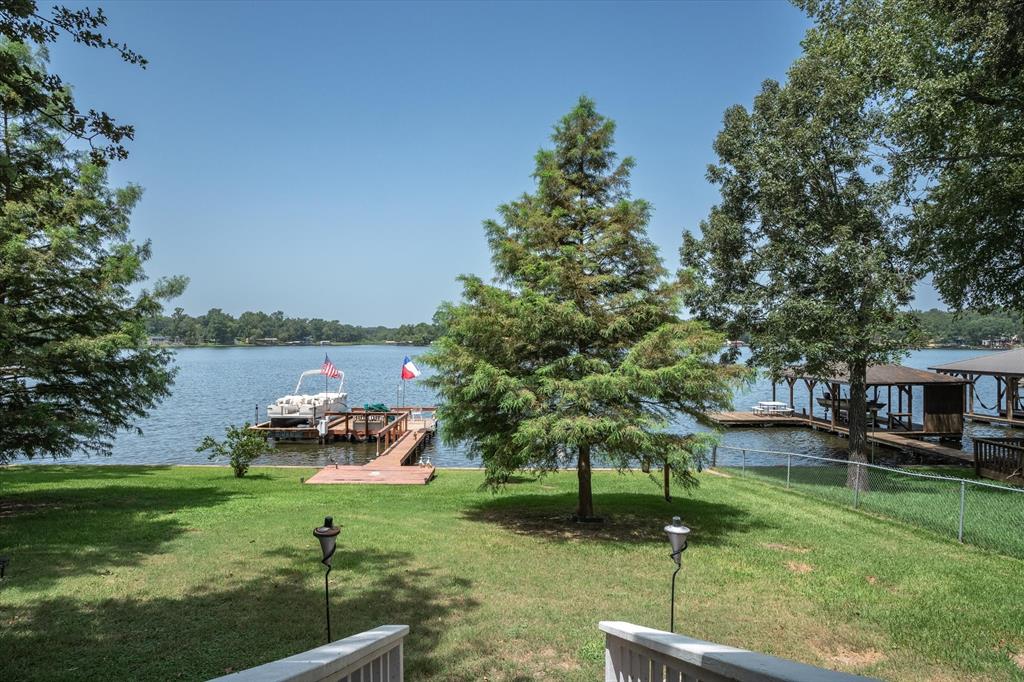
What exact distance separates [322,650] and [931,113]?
1404 centimetres

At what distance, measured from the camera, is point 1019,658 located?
5.51m

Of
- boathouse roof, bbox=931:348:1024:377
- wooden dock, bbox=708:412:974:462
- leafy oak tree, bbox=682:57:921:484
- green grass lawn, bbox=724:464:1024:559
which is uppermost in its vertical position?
leafy oak tree, bbox=682:57:921:484

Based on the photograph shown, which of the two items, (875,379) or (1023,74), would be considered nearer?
(1023,74)

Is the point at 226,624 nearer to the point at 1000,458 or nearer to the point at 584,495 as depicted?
the point at 584,495

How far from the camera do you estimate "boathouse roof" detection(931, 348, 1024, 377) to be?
915 inches

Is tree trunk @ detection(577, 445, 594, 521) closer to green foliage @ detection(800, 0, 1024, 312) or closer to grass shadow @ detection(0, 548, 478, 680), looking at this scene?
grass shadow @ detection(0, 548, 478, 680)

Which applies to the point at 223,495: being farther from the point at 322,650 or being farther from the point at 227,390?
the point at 227,390

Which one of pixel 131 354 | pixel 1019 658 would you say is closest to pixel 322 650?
pixel 1019 658

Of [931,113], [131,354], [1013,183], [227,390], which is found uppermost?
[931,113]

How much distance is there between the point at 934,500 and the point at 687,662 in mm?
13895

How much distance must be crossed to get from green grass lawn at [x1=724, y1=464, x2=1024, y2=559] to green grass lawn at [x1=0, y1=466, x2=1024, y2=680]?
669mm

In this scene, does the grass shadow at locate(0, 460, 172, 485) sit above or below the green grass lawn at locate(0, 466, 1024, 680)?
below

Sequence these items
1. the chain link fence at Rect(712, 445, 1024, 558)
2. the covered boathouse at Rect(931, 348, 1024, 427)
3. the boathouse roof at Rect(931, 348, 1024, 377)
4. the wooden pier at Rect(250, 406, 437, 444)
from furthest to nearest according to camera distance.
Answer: the wooden pier at Rect(250, 406, 437, 444)
the covered boathouse at Rect(931, 348, 1024, 427)
the boathouse roof at Rect(931, 348, 1024, 377)
the chain link fence at Rect(712, 445, 1024, 558)

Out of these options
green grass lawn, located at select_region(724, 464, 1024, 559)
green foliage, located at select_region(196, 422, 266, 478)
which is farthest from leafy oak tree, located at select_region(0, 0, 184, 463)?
green grass lawn, located at select_region(724, 464, 1024, 559)
